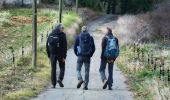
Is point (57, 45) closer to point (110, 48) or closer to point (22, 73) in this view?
point (110, 48)

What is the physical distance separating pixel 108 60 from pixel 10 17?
32.6 meters

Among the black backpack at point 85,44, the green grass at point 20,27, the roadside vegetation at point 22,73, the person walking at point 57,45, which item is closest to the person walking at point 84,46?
the black backpack at point 85,44

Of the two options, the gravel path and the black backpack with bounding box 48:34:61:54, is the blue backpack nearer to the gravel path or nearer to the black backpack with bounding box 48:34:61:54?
the gravel path

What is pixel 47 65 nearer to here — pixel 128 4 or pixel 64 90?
pixel 64 90

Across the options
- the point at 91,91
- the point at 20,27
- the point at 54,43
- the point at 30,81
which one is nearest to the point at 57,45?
the point at 54,43

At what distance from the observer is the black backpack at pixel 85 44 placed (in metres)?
18.8

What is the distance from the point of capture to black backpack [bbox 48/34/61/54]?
1881cm

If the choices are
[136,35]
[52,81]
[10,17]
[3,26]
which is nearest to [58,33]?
[52,81]

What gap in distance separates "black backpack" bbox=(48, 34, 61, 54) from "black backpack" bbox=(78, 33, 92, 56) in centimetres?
67

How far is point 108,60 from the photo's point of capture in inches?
755

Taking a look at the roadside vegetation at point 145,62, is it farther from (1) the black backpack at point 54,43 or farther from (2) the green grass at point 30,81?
(2) the green grass at point 30,81

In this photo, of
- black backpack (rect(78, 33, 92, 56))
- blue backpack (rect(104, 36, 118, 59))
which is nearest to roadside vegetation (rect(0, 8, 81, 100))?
black backpack (rect(78, 33, 92, 56))

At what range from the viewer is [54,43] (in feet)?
61.8

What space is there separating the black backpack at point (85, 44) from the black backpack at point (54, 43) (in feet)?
2.19
